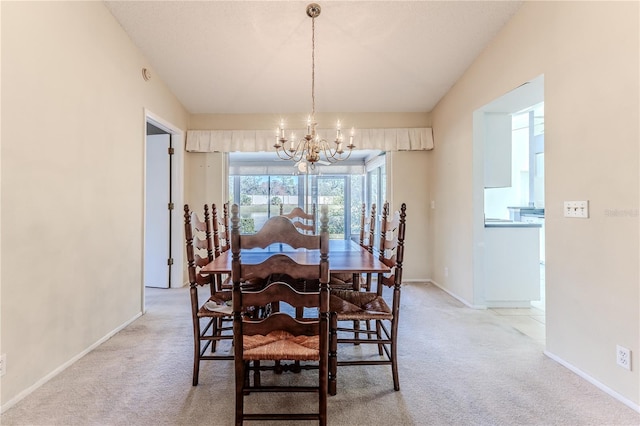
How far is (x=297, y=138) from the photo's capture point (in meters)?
4.32

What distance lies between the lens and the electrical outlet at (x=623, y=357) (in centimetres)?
170

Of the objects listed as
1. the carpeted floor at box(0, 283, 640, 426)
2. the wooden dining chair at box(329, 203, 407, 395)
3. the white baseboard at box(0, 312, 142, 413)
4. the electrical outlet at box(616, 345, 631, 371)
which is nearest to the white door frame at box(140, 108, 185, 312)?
the white baseboard at box(0, 312, 142, 413)

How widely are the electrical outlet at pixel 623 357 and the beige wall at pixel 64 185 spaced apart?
3.47 metres

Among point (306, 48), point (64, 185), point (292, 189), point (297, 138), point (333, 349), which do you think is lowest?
point (333, 349)

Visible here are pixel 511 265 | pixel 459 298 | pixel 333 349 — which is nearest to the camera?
pixel 333 349

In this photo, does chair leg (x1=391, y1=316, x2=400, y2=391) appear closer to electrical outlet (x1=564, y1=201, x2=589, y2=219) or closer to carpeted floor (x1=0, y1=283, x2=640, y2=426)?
carpeted floor (x1=0, y1=283, x2=640, y2=426)

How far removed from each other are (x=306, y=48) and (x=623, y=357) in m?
3.46

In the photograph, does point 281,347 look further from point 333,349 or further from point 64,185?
point 64,185

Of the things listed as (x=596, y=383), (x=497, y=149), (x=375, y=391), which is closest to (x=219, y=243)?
(x=375, y=391)

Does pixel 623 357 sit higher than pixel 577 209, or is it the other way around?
pixel 577 209

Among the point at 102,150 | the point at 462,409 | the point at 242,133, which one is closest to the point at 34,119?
the point at 102,150

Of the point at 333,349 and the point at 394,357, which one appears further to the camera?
the point at 394,357

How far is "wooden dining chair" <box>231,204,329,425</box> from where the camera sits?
1.30m

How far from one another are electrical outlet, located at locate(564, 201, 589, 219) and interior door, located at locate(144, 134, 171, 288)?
426cm
